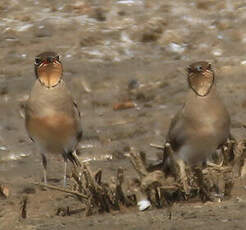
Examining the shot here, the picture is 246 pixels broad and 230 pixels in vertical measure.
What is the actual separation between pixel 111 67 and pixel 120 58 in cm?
28

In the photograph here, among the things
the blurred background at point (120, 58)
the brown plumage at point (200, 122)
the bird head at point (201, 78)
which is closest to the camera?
the brown plumage at point (200, 122)

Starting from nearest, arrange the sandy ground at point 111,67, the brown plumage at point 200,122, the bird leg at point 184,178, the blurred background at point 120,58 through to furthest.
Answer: the bird leg at point 184,178, the brown plumage at point 200,122, the sandy ground at point 111,67, the blurred background at point 120,58

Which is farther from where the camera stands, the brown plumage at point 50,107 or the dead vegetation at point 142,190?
the brown plumage at point 50,107

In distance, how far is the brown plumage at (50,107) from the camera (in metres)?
6.93

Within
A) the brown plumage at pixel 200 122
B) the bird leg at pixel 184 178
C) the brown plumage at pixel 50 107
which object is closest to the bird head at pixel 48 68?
the brown plumage at pixel 50 107

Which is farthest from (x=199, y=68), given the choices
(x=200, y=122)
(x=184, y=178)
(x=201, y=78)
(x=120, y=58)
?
(x=120, y=58)

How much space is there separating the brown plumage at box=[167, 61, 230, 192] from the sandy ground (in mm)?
432

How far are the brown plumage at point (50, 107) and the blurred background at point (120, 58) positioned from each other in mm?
874

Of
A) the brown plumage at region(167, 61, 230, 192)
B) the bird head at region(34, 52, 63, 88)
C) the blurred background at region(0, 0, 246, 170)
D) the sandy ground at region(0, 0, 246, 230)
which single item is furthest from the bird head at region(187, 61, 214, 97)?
the blurred background at region(0, 0, 246, 170)

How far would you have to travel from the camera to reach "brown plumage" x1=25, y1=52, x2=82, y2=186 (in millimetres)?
6934

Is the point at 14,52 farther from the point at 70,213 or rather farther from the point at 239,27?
the point at 70,213

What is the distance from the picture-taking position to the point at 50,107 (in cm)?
695

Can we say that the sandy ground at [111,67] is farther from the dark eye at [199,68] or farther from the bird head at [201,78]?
the dark eye at [199,68]

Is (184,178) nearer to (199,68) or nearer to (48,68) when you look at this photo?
(199,68)
